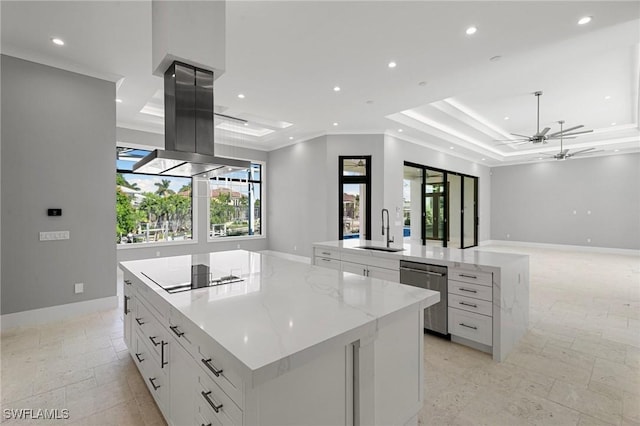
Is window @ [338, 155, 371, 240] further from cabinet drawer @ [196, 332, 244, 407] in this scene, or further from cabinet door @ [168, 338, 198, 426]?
cabinet drawer @ [196, 332, 244, 407]

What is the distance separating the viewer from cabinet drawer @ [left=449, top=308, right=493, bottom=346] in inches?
107

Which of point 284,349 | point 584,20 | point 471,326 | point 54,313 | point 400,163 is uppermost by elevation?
point 584,20

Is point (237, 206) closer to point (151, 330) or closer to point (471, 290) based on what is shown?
point (151, 330)

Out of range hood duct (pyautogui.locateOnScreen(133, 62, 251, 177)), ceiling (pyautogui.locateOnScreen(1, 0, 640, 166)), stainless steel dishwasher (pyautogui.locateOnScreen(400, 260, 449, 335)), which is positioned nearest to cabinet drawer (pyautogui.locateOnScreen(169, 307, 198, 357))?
range hood duct (pyautogui.locateOnScreen(133, 62, 251, 177))

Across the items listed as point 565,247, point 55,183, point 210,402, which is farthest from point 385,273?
point 565,247

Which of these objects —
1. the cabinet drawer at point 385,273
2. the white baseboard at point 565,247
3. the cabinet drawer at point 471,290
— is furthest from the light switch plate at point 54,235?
the white baseboard at point 565,247

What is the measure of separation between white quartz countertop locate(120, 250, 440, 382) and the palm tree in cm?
518

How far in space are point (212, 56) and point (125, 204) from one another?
5.60 m

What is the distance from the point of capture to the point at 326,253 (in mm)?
4066

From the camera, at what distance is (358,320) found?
4.25 feet

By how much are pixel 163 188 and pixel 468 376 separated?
692 centimetres

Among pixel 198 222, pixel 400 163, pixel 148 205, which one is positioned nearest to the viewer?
pixel 148 205

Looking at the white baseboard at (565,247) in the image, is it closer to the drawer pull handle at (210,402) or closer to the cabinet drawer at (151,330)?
the cabinet drawer at (151,330)

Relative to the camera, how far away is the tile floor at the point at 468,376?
198cm
